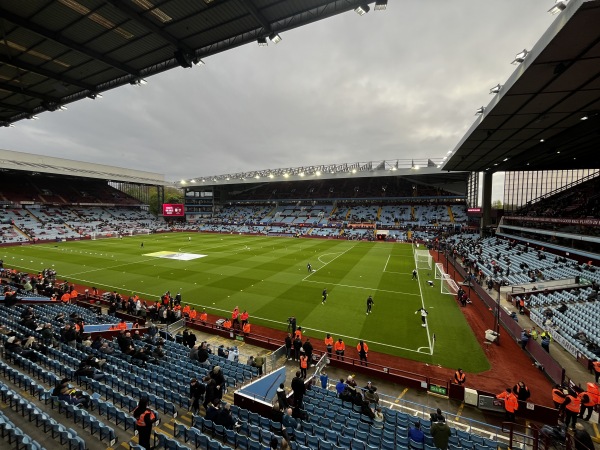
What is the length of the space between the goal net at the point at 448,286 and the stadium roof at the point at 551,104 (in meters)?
13.7

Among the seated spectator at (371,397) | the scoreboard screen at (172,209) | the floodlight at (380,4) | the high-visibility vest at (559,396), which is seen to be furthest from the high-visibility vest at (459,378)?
the scoreboard screen at (172,209)

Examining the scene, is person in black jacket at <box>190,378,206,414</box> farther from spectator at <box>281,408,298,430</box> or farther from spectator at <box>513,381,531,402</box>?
spectator at <box>513,381,531,402</box>

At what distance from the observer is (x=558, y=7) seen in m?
9.55

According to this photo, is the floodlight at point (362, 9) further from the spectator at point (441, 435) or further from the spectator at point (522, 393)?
the spectator at point (522, 393)

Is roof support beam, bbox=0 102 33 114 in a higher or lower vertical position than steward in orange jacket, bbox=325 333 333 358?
higher

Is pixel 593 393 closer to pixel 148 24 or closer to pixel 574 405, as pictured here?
pixel 574 405

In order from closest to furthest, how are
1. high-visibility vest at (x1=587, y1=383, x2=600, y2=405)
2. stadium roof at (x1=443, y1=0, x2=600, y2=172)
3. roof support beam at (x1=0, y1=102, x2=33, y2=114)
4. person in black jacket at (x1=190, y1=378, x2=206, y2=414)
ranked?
person in black jacket at (x1=190, y1=378, x2=206, y2=414) → high-visibility vest at (x1=587, y1=383, x2=600, y2=405) → stadium roof at (x1=443, y1=0, x2=600, y2=172) → roof support beam at (x1=0, y1=102, x2=33, y2=114)

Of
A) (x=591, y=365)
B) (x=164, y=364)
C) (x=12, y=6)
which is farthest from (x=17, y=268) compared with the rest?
(x=591, y=365)

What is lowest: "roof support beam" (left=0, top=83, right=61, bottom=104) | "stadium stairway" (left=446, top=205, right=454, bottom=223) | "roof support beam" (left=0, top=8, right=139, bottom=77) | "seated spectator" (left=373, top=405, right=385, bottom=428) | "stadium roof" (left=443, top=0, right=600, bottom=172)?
"seated spectator" (left=373, top=405, right=385, bottom=428)

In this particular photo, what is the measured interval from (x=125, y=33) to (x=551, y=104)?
22.8 metres

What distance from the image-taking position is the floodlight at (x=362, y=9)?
7.65 meters

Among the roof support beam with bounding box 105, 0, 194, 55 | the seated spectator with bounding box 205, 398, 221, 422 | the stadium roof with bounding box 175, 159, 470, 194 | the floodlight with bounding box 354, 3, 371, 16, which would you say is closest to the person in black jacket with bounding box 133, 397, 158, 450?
the seated spectator with bounding box 205, 398, 221, 422

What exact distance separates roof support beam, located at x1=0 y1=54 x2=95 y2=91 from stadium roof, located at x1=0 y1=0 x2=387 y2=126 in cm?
3

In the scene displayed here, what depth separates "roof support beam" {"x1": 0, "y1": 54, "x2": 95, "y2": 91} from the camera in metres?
10.3
